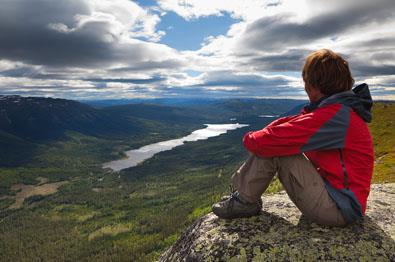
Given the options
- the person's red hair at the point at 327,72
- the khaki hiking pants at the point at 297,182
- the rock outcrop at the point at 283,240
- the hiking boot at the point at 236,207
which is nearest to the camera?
the person's red hair at the point at 327,72

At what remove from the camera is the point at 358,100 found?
38.9 feet

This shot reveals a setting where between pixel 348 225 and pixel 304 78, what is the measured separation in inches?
214

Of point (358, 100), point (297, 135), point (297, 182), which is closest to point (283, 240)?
point (297, 182)

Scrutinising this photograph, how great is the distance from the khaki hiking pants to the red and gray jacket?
332mm

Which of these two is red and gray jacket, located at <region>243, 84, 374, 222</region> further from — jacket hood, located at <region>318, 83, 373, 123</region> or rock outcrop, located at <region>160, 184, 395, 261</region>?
rock outcrop, located at <region>160, 184, 395, 261</region>

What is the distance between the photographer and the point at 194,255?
12531 millimetres

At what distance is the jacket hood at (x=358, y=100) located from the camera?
1163 centimetres

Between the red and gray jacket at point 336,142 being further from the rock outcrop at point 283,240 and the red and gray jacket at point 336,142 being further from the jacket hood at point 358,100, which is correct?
the rock outcrop at point 283,240

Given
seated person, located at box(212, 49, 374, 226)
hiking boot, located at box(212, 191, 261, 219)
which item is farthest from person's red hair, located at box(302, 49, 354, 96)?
hiking boot, located at box(212, 191, 261, 219)

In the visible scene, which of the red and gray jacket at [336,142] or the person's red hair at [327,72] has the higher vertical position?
the person's red hair at [327,72]

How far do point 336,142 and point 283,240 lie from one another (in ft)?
12.0

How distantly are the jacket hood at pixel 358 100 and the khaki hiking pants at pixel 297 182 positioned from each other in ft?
6.84

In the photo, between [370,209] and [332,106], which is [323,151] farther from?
[370,209]

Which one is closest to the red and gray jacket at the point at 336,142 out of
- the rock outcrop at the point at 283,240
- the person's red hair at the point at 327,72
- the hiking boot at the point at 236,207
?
the person's red hair at the point at 327,72
